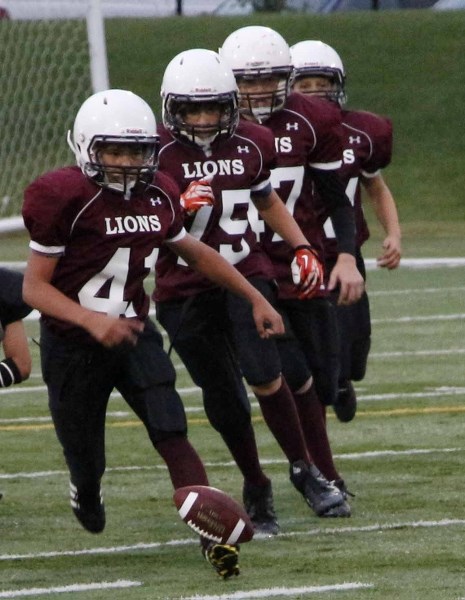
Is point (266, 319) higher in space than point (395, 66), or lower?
higher

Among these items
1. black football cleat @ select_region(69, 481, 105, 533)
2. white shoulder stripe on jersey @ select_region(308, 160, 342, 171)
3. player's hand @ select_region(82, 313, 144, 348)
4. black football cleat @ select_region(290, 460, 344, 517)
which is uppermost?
player's hand @ select_region(82, 313, 144, 348)

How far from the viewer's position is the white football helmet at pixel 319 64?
654 centimetres

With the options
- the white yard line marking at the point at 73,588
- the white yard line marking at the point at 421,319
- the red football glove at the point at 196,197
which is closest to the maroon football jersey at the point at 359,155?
the red football glove at the point at 196,197

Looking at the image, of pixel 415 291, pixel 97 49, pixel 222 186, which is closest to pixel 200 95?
pixel 222 186

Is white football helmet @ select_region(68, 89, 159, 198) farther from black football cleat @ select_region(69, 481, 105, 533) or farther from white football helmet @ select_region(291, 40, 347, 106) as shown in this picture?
white football helmet @ select_region(291, 40, 347, 106)

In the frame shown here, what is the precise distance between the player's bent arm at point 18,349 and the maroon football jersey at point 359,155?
1.32 metres

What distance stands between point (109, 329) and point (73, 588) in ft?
2.30

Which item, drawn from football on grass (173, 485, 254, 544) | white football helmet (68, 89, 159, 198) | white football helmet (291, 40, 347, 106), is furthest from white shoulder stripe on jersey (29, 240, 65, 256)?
white football helmet (291, 40, 347, 106)

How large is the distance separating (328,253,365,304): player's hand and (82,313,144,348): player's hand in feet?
4.29

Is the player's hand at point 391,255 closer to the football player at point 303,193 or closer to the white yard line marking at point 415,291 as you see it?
the football player at point 303,193

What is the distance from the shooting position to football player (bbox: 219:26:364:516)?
5871 mm

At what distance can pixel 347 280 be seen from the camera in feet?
19.0

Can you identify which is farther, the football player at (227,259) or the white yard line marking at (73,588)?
the football player at (227,259)

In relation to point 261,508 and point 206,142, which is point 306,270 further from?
point 261,508
